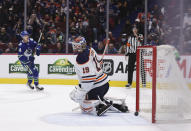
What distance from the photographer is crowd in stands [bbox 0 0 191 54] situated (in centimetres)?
775

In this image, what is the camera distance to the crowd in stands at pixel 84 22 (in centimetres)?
775

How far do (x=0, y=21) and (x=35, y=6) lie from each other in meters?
0.96

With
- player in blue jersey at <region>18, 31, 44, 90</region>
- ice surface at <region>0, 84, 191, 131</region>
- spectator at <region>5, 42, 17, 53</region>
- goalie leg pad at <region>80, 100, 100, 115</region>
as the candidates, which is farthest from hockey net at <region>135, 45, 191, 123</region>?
spectator at <region>5, 42, 17, 53</region>

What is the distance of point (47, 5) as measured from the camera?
29.3ft

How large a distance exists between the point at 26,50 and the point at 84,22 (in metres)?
2.71

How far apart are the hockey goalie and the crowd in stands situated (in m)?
3.87

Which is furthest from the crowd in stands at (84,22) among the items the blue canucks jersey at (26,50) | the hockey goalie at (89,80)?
the hockey goalie at (89,80)

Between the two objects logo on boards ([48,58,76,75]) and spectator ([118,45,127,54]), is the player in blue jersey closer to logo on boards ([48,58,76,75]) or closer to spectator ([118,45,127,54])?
logo on boards ([48,58,76,75])

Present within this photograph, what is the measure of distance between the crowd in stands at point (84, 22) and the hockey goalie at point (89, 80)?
387 cm

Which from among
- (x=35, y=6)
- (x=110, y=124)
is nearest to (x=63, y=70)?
(x=35, y=6)

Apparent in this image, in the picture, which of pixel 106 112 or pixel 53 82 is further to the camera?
pixel 53 82

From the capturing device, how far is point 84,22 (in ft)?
27.6

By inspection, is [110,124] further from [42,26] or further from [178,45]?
[42,26]

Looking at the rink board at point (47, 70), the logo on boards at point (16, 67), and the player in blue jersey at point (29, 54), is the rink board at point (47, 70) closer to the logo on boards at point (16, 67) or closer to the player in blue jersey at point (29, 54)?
the logo on boards at point (16, 67)
